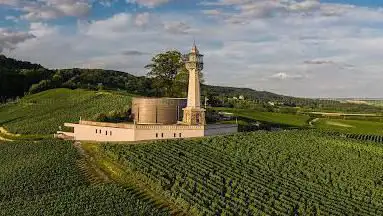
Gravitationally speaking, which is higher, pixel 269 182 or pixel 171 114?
pixel 171 114

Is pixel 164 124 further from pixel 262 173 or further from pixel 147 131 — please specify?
pixel 262 173

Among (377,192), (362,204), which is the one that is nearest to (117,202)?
(362,204)

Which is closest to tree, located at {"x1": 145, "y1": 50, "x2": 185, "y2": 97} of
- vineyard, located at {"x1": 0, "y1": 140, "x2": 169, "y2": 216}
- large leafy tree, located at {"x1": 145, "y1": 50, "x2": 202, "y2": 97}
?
large leafy tree, located at {"x1": 145, "y1": 50, "x2": 202, "y2": 97}

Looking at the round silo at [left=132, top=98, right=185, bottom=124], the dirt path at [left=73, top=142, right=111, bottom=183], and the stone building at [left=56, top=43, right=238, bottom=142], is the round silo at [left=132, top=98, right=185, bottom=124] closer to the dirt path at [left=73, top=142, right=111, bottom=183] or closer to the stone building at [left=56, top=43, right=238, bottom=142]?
the stone building at [left=56, top=43, right=238, bottom=142]

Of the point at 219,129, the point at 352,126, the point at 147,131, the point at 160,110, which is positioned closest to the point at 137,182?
the point at 147,131

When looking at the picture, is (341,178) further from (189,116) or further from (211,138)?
(189,116)

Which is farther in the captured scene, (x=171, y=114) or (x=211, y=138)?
(x=171, y=114)
